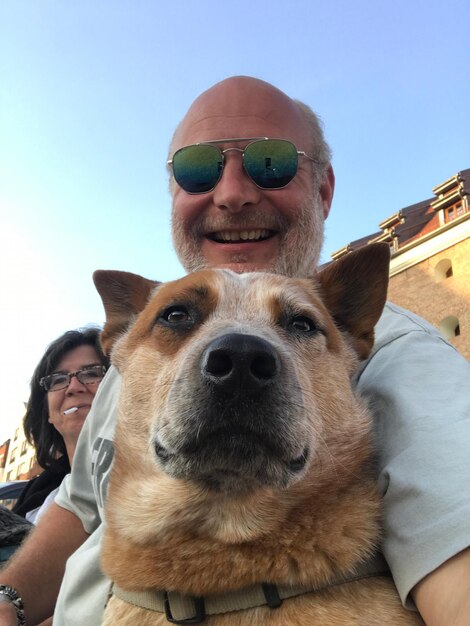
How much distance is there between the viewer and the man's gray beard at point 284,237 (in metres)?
3.18

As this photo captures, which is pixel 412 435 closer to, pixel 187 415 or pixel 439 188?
pixel 187 415

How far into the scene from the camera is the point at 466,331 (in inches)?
953

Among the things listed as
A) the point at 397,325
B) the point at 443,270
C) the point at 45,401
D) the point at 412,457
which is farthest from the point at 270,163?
the point at 443,270

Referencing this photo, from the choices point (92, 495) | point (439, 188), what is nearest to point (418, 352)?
point (92, 495)

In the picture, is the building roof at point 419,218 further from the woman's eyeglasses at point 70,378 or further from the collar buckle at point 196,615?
the collar buckle at point 196,615

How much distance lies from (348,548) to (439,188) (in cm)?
2730

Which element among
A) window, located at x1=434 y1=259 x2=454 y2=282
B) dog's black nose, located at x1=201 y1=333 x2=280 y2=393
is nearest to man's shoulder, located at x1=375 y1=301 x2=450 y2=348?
dog's black nose, located at x1=201 y1=333 x2=280 y2=393

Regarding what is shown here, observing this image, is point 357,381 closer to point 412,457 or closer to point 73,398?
point 412,457

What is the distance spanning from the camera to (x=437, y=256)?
86.9ft

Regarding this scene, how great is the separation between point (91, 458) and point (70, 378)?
2222 millimetres

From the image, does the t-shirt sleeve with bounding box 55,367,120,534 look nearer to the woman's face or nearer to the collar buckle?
the collar buckle

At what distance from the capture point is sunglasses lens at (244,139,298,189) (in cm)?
311

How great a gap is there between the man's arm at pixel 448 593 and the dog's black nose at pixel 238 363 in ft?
2.29

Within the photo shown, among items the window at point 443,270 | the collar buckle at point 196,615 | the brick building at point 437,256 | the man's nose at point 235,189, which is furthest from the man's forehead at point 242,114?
the window at point 443,270
